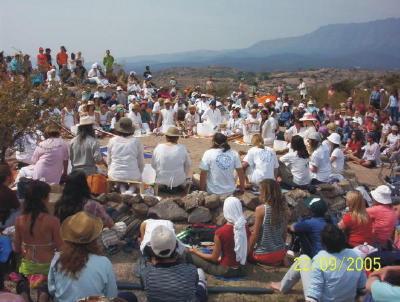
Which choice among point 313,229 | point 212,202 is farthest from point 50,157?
point 313,229

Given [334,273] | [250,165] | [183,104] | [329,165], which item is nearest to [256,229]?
[334,273]

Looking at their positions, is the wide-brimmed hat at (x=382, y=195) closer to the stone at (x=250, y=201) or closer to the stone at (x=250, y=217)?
the stone at (x=250, y=217)

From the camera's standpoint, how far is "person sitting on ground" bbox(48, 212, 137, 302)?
387 cm

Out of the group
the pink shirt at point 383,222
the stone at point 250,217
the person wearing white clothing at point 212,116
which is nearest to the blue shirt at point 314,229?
the pink shirt at point 383,222

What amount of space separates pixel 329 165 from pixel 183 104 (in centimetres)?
1105

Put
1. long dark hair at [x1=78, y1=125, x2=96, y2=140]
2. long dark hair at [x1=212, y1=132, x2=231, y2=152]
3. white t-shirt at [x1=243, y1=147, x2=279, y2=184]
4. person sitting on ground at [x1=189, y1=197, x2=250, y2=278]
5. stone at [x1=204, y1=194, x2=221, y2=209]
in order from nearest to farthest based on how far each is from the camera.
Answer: person sitting on ground at [x1=189, y1=197, x2=250, y2=278] < stone at [x1=204, y1=194, x2=221, y2=209] < long dark hair at [x1=212, y1=132, x2=231, y2=152] < long dark hair at [x1=78, y1=125, x2=96, y2=140] < white t-shirt at [x1=243, y1=147, x2=279, y2=184]

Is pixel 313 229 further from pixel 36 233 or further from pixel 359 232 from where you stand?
pixel 36 233

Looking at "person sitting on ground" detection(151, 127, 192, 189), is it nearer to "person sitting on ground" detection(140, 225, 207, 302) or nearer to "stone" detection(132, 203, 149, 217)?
"stone" detection(132, 203, 149, 217)

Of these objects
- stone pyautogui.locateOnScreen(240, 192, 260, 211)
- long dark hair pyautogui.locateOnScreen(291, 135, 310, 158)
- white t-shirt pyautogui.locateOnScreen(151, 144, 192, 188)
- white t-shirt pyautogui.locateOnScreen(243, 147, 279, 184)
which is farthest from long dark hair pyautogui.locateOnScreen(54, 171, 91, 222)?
long dark hair pyautogui.locateOnScreen(291, 135, 310, 158)

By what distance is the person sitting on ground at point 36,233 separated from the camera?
4.90 meters

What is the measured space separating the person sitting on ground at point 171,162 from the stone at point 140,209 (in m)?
1.11

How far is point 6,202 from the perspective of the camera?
6020mm

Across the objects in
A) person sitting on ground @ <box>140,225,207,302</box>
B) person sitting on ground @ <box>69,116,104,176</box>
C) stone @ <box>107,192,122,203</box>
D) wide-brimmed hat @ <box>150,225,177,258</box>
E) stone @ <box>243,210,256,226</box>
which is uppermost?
person sitting on ground @ <box>69,116,104,176</box>

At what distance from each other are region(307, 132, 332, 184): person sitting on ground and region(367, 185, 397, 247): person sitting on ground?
2755 mm
